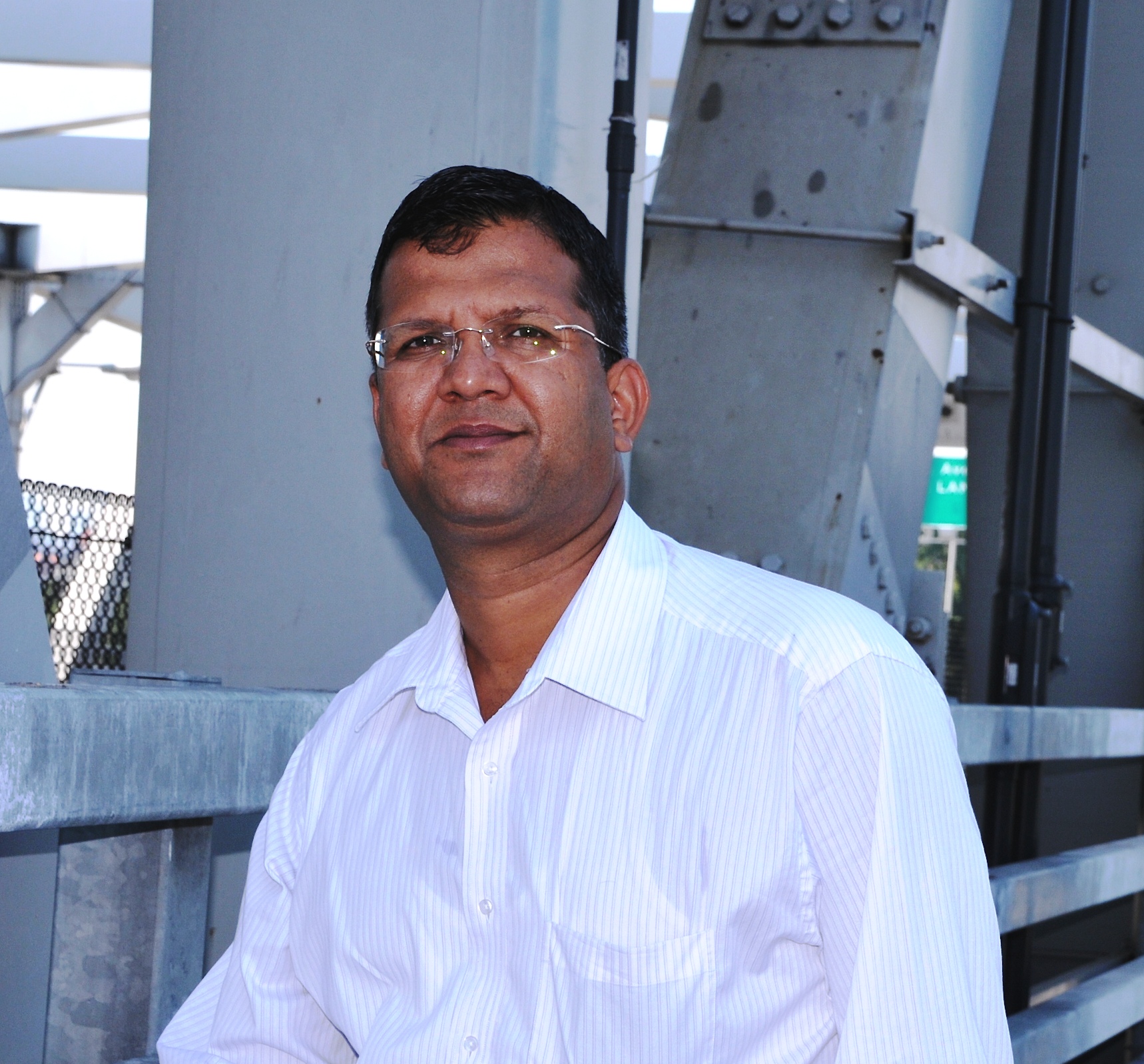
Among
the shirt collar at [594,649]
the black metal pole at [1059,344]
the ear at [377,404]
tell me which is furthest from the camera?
the black metal pole at [1059,344]

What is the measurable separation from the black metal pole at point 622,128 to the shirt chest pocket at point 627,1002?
2.31 m

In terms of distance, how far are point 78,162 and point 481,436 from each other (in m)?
16.9

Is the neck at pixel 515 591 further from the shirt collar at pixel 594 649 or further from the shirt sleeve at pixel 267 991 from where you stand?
the shirt sleeve at pixel 267 991

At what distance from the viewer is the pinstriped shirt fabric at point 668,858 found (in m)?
1.56

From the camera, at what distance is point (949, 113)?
5.35 metres

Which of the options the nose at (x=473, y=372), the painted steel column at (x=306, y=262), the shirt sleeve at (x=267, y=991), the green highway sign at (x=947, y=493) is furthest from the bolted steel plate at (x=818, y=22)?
the green highway sign at (x=947, y=493)

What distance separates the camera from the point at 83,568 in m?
6.29

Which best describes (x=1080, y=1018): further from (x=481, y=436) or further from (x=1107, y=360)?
(x=1107, y=360)

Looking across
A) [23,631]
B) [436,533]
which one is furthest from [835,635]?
[23,631]

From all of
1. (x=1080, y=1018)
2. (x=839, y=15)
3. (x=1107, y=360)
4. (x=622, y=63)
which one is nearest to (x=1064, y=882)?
(x=1080, y=1018)

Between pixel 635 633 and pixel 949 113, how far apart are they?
4051 mm

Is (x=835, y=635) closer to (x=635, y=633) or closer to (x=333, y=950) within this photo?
(x=635, y=633)

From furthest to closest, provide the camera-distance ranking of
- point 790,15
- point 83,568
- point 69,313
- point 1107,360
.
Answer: point 69,313, point 1107,360, point 83,568, point 790,15

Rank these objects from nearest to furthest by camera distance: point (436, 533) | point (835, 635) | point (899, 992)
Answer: point (899, 992) < point (835, 635) < point (436, 533)
